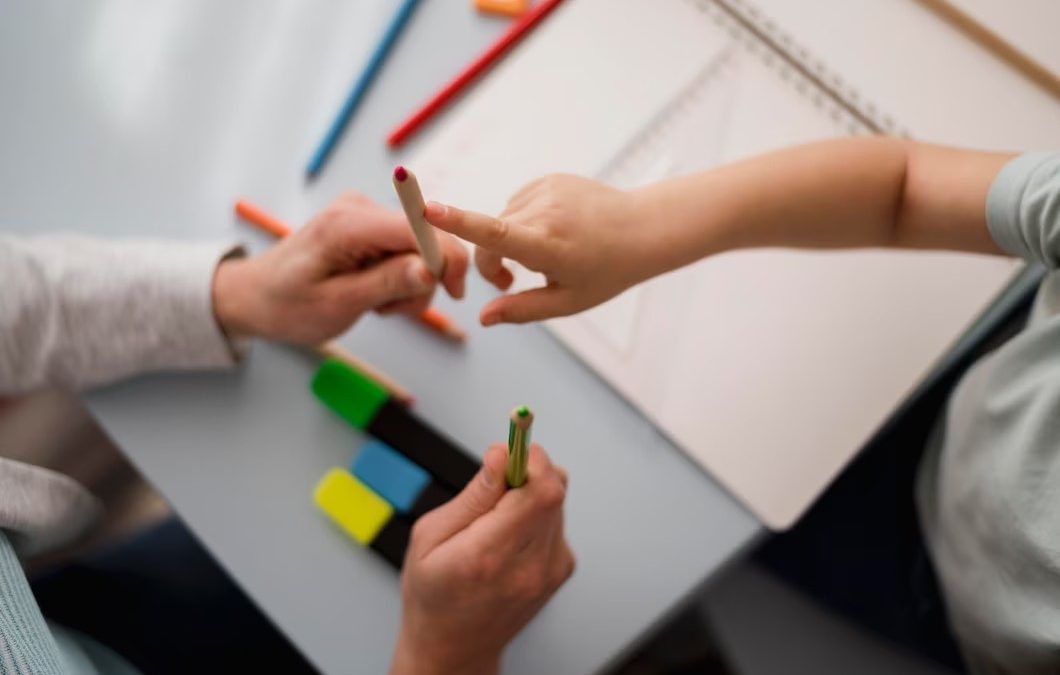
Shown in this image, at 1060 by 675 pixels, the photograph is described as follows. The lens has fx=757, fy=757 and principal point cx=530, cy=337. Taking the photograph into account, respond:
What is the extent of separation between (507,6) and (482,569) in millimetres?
369

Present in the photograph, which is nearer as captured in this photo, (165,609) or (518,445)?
(518,445)

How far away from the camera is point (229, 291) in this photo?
0.46m

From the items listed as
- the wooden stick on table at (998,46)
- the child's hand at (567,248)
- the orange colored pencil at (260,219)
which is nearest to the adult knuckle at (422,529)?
the child's hand at (567,248)

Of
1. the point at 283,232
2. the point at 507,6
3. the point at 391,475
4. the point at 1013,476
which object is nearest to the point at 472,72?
the point at 507,6

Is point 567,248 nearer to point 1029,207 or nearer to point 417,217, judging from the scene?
point 417,217

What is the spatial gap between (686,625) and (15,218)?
0.72 meters

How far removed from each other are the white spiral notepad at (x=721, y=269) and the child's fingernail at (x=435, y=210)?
154mm

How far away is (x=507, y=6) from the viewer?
52 centimetres

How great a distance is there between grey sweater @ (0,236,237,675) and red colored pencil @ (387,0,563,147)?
0.14m

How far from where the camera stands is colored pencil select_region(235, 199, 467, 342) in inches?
18.4

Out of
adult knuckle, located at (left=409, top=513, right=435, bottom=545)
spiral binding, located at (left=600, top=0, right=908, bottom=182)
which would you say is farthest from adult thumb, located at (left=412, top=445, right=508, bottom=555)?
spiral binding, located at (left=600, top=0, right=908, bottom=182)

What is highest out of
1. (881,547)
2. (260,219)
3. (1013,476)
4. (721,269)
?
(260,219)

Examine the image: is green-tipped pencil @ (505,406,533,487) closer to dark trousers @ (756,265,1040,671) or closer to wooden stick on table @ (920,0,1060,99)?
dark trousers @ (756,265,1040,671)

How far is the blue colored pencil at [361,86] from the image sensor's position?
0.51m
